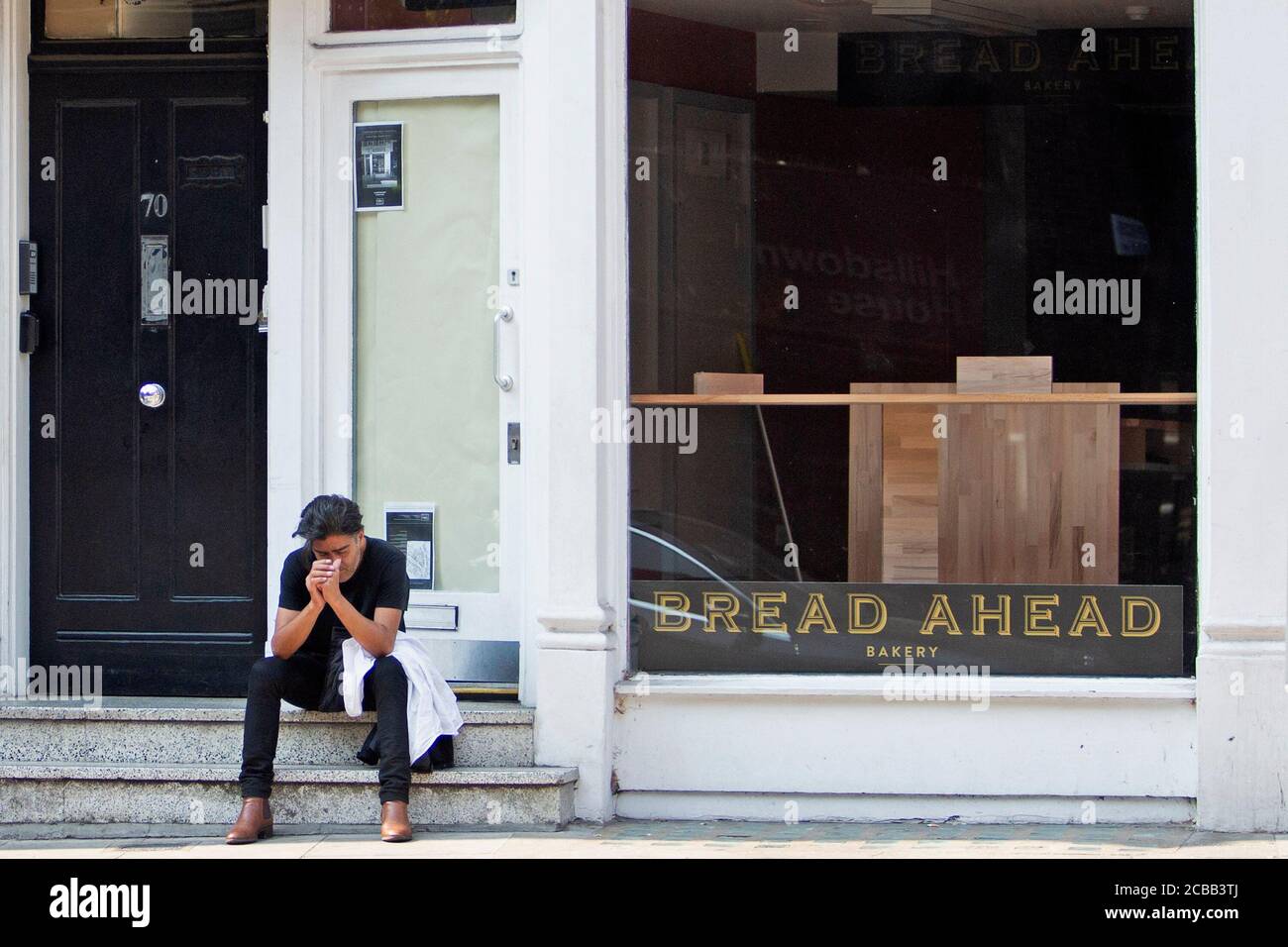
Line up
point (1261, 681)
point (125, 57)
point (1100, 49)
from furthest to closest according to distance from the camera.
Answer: point (125, 57), point (1100, 49), point (1261, 681)

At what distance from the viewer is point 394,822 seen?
5.70 metres

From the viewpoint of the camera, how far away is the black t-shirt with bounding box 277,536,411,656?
5.95m

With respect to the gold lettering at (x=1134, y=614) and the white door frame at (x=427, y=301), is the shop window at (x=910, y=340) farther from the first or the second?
the white door frame at (x=427, y=301)

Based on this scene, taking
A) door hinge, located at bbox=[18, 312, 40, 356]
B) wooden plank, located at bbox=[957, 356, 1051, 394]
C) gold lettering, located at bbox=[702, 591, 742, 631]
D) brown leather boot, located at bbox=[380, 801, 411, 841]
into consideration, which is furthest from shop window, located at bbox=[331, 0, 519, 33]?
brown leather boot, located at bbox=[380, 801, 411, 841]

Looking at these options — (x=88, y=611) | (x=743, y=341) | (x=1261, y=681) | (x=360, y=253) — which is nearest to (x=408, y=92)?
(x=360, y=253)

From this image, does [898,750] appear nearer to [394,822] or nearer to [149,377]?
[394,822]

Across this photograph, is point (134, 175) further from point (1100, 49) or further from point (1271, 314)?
point (1271, 314)

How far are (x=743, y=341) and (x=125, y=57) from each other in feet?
9.45

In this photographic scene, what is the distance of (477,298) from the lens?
6496 mm

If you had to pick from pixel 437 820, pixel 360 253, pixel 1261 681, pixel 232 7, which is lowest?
pixel 437 820

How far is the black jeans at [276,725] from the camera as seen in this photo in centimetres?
575

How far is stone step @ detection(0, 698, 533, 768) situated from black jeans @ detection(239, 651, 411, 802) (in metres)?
0.32

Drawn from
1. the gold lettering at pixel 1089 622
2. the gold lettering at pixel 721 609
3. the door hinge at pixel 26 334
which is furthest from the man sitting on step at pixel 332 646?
the gold lettering at pixel 1089 622

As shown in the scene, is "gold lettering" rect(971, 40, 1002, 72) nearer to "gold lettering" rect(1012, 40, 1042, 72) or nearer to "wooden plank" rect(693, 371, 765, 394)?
"gold lettering" rect(1012, 40, 1042, 72)
